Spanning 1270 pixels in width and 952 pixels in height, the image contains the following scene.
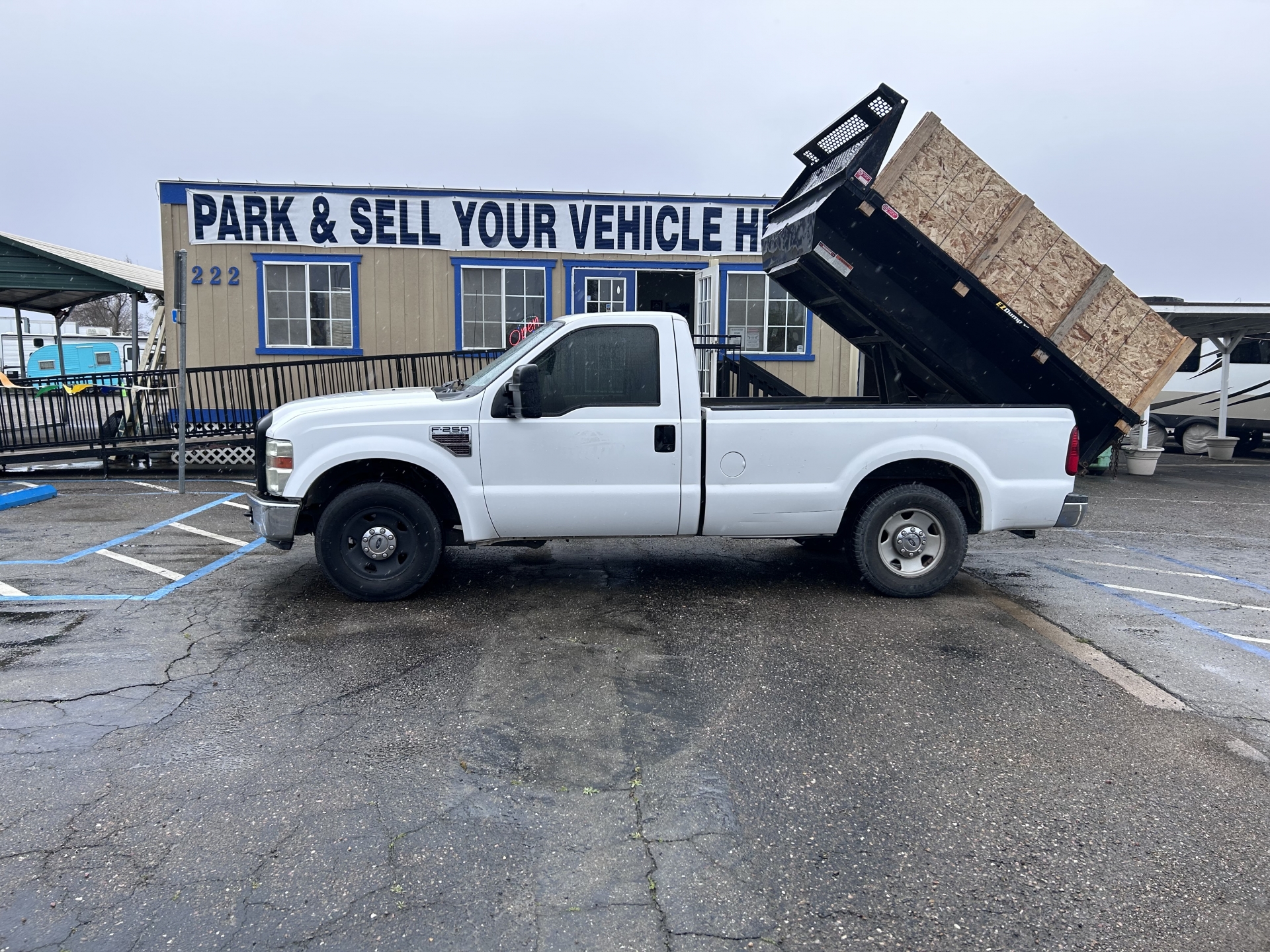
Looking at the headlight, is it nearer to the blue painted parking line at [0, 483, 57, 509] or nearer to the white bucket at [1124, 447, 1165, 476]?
the blue painted parking line at [0, 483, 57, 509]

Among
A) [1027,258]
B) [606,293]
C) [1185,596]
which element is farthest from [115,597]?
[606,293]

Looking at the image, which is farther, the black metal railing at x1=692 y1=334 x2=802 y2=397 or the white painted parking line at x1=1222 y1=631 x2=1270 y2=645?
the black metal railing at x1=692 y1=334 x2=802 y2=397

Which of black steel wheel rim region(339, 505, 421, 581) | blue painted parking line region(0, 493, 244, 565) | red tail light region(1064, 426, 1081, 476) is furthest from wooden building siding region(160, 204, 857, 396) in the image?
black steel wheel rim region(339, 505, 421, 581)

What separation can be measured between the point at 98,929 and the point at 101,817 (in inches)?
29.4

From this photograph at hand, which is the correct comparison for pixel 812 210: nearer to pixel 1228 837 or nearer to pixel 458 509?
pixel 458 509

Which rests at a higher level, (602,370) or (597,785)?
(602,370)

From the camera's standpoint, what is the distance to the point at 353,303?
48.7ft

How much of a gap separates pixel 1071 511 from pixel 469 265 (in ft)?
36.0

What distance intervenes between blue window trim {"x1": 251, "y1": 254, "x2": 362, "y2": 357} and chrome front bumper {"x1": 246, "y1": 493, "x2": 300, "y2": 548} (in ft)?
30.6

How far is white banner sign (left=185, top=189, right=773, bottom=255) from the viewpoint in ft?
47.6

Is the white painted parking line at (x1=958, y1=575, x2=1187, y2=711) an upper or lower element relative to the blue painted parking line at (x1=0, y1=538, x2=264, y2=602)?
lower

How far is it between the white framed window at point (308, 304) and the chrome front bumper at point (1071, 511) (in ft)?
38.6

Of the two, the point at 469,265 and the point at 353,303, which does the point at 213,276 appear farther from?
the point at 469,265

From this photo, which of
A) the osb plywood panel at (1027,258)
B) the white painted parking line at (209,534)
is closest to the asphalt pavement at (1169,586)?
the osb plywood panel at (1027,258)
